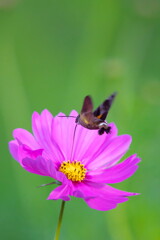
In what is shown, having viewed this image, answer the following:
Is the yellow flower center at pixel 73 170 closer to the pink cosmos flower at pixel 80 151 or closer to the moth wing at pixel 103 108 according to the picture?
the pink cosmos flower at pixel 80 151

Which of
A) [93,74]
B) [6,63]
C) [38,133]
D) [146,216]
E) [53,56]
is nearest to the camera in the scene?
[38,133]

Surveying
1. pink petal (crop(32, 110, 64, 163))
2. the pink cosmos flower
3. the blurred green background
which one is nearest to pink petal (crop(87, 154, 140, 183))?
the pink cosmos flower

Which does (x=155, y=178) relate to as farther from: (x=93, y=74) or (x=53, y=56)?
(x=53, y=56)

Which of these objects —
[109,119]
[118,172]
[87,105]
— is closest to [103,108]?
[87,105]

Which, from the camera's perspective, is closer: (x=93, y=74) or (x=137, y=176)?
(x=137, y=176)

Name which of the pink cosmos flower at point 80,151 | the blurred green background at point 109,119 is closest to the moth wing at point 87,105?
the pink cosmos flower at point 80,151

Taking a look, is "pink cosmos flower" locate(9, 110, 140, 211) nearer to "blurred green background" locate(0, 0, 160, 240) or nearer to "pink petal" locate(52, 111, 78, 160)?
"pink petal" locate(52, 111, 78, 160)

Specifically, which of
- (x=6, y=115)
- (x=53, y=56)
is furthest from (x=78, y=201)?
(x=53, y=56)
